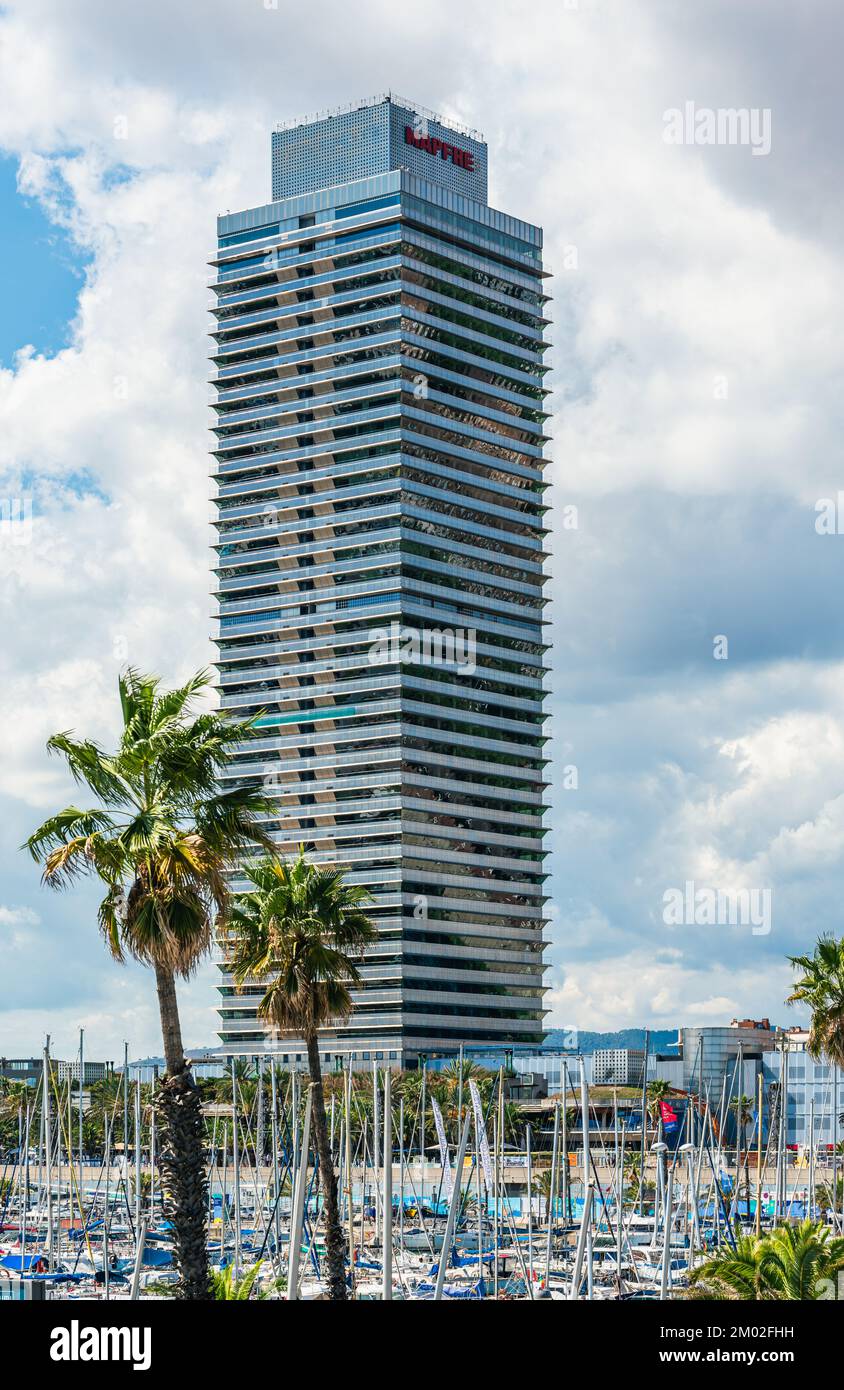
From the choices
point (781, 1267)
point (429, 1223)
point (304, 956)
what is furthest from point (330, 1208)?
point (429, 1223)

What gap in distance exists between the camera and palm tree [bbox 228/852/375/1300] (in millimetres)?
48656

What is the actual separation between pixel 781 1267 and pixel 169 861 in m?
15.1

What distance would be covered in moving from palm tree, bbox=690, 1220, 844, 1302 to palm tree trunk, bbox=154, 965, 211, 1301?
10533 millimetres

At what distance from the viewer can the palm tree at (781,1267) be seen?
36.9 meters

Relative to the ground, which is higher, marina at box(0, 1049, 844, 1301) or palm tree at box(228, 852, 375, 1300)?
palm tree at box(228, 852, 375, 1300)

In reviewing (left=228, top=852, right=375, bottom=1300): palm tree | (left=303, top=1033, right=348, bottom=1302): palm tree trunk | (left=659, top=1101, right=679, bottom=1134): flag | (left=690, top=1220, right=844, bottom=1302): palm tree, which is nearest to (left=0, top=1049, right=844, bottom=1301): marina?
(left=303, top=1033, right=348, bottom=1302): palm tree trunk

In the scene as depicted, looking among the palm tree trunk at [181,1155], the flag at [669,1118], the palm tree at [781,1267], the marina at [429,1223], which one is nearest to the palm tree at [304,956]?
the marina at [429,1223]

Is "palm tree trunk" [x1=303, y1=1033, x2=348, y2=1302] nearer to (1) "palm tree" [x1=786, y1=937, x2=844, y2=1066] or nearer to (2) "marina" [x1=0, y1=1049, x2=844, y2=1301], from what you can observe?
(2) "marina" [x1=0, y1=1049, x2=844, y2=1301]

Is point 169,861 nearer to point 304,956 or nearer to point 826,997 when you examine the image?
point 304,956

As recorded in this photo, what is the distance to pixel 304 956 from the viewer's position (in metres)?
48.8

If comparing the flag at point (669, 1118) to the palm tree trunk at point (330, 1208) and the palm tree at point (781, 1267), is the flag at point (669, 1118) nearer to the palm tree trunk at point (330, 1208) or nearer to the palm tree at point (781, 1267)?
the palm tree trunk at point (330, 1208)
